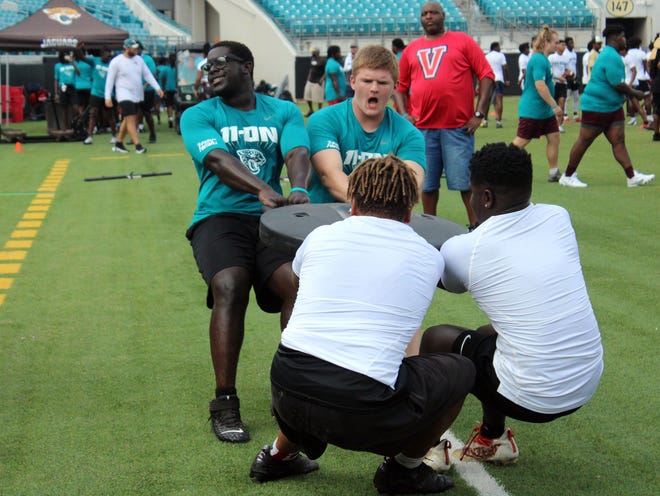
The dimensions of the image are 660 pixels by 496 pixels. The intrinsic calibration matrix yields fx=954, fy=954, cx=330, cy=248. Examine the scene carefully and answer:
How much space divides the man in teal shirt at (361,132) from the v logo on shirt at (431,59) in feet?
13.3

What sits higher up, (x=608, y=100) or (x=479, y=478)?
(x=608, y=100)

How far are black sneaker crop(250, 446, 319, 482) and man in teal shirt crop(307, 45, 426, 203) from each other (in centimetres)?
141

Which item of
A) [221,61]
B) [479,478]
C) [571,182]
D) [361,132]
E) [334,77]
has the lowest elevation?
[479,478]

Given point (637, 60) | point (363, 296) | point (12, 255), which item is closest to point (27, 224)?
point (12, 255)

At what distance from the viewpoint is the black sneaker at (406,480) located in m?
3.68

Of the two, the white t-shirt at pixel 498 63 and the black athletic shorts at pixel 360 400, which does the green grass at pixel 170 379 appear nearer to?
the black athletic shorts at pixel 360 400

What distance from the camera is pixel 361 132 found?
494 centimetres

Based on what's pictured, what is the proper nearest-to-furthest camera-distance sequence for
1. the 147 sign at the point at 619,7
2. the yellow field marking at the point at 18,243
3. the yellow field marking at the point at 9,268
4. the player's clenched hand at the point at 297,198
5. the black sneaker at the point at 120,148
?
the player's clenched hand at the point at 297,198 → the yellow field marking at the point at 9,268 → the yellow field marking at the point at 18,243 → the black sneaker at the point at 120,148 → the 147 sign at the point at 619,7

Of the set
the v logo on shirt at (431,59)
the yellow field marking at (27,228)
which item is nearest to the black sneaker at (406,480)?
the yellow field marking at (27,228)

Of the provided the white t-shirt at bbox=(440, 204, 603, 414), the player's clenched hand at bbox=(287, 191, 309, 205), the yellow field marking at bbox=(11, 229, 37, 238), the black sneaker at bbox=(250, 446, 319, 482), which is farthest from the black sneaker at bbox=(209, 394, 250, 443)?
the yellow field marking at bbox=(11, 229, 37, 238)

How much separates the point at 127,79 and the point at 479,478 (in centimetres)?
1508

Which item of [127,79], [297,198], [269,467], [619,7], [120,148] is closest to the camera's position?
[269,467]

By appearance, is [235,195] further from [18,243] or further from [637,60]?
[637,60]

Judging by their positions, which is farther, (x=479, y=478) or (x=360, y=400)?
(x=479, y=478)
